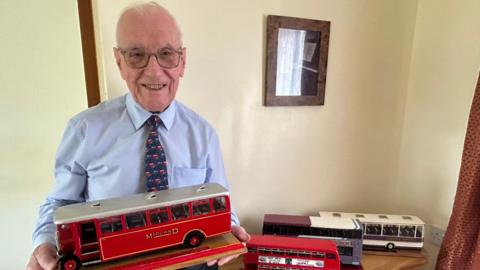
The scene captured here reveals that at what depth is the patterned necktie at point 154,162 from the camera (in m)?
0.77

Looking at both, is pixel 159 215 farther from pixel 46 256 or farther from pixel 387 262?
pixel 387 262

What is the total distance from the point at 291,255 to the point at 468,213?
798mm

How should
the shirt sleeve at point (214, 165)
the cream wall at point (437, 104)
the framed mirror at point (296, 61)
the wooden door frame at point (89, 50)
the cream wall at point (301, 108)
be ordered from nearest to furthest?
1. the shirt sleeve at point (214, 165)
2. the wooden door frame at point (89, 50)
3. the cream wall at point (301, 108)
4. the framed mirror at point (296, 61)
5. the cream wall at point (437, 104)

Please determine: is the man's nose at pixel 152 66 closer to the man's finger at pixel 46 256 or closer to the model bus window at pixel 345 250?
the man's finger at pixel 46 256

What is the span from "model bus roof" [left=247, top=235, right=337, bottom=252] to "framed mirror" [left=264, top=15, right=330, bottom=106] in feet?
1.89

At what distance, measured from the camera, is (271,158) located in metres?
1.43

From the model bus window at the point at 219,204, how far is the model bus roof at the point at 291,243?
0.45 m

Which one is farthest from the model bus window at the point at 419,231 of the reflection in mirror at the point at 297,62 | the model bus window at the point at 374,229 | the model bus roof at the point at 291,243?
the reflection in mirror at the point at 297,62

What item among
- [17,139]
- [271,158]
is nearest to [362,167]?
[271,158]

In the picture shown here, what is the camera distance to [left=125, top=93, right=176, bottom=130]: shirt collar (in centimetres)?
78

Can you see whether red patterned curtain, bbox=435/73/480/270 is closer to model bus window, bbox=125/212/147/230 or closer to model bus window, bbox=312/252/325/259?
model bus window, bbox=312/252/325/259

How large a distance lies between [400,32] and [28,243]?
225cm

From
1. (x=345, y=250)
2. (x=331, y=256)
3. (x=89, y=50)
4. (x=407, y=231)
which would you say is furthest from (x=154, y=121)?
(x=407, y=231)

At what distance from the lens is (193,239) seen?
69 centimetres
